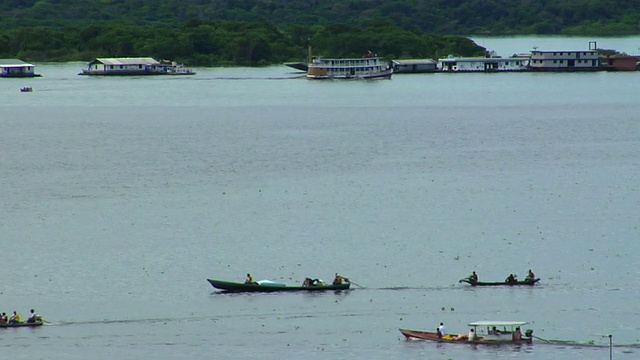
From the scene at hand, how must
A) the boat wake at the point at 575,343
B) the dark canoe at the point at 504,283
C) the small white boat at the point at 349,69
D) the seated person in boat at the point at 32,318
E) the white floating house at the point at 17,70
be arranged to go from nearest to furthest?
the boat wake at the point at 575,343
the seated person in boat at the point at 32,318
the dark canoe at the point at 504,283
the small white boat at the point at 349,69
the white floating house at the point at 17,70

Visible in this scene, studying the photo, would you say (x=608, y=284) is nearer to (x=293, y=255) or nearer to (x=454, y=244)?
(x=454, y=244)

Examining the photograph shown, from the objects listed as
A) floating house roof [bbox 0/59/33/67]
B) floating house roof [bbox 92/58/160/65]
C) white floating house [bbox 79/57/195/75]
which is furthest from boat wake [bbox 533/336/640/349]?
floating house roof [bbox 0/59/33/67]

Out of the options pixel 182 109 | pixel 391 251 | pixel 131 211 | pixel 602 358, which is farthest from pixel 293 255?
pixel 182 109

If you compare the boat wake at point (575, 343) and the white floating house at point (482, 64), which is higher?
the white floating house at point (482, 64)

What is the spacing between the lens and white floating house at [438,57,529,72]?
170 meters

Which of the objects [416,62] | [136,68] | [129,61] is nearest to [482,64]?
[416,62]

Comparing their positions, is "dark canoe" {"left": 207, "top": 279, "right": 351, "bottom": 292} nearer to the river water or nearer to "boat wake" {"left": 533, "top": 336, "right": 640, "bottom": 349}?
the river water

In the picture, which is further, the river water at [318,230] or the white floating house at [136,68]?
the white floating house at [136,68]

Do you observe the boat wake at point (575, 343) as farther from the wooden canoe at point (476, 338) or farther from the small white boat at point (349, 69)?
the small white boat at point (349, 69)

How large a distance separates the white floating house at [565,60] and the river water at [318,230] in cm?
5083

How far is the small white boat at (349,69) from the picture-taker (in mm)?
166250

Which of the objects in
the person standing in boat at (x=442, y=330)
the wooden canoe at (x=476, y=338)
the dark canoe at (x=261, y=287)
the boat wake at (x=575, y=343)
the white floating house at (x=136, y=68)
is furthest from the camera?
the white floating house at (x=136, y=68)

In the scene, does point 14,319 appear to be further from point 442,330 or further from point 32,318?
point 442,330

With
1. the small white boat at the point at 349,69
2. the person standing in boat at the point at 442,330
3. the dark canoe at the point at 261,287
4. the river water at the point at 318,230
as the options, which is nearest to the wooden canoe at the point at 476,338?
the person standing in boat at the point at 442,330
